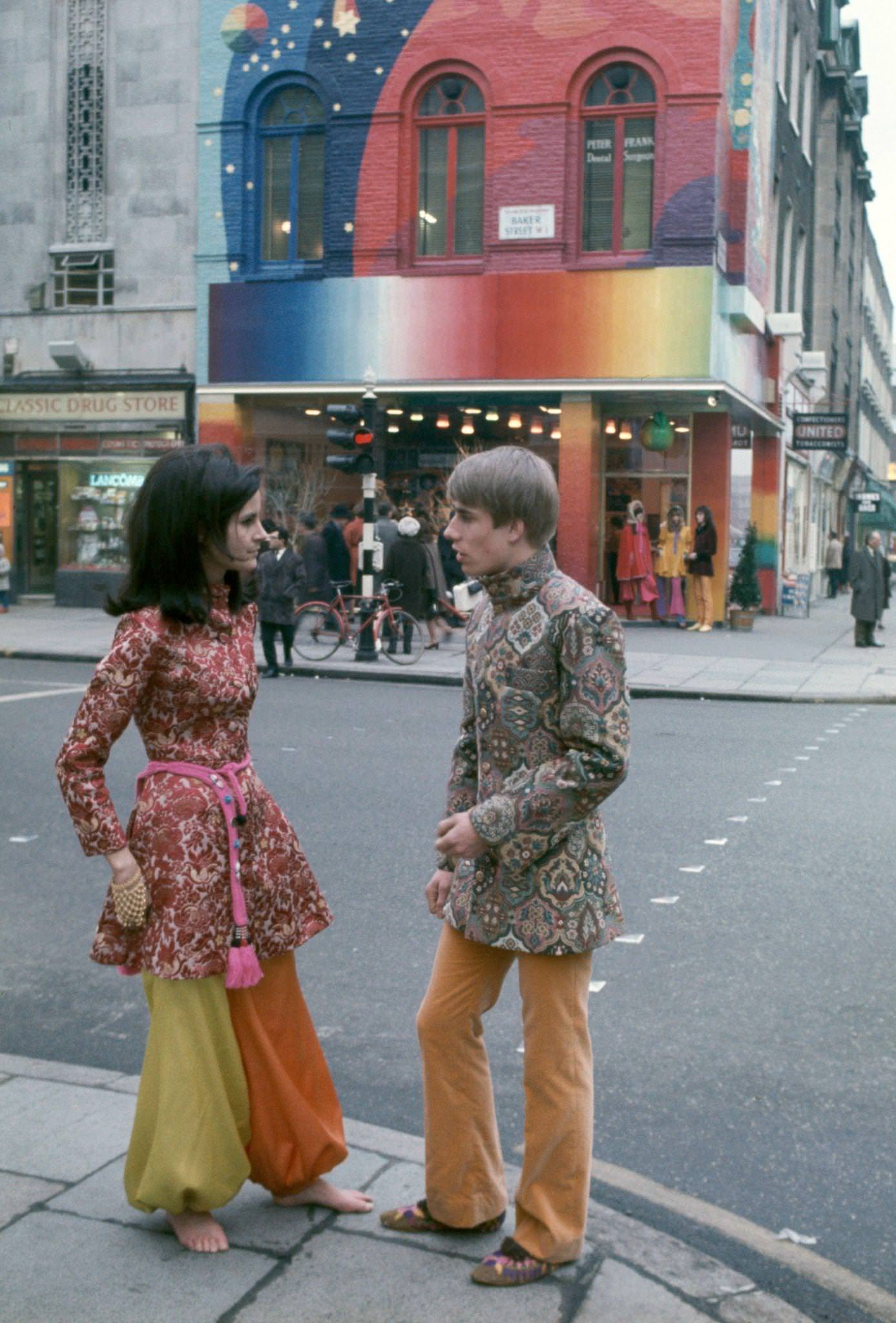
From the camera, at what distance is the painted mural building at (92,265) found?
83.5 feet

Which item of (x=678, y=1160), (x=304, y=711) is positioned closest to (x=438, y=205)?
(x=304, y=711)

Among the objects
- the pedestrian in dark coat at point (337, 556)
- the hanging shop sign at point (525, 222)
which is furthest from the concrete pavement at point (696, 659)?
the hanging shop sign at point (525, 222)

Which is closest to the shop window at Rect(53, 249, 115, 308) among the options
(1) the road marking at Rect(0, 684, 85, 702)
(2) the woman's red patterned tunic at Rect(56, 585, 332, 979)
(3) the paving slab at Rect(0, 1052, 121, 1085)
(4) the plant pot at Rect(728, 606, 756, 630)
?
(4) the plant pot at Rect(728, 606, 756, 630)

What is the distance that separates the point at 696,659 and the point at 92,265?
44.8 ft

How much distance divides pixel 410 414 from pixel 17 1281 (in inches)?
893

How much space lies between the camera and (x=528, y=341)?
76.1 ft

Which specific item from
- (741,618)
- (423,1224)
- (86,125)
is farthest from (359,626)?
(423,1224)

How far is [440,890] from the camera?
3418 millimetres

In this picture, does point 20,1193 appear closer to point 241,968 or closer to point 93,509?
point 241,968

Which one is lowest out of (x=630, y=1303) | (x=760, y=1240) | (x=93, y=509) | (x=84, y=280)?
(x=760, y=1240)

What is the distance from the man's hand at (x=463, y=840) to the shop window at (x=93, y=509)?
23202mm

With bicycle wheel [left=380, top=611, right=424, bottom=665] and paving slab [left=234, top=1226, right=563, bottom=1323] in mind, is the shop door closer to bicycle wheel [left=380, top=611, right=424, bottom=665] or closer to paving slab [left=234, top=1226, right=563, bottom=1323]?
bicycle wheel [left=380, top=611, right=424, bottom=665]

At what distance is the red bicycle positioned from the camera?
18.2m

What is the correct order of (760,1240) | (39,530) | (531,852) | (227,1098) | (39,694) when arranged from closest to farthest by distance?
(531,852), (227,1098), (760,1240), (39,694), (39,530)
